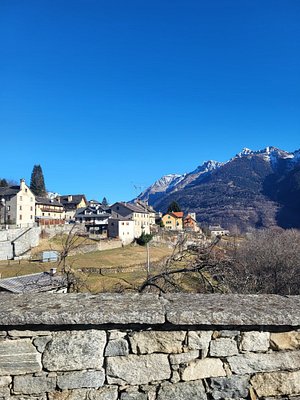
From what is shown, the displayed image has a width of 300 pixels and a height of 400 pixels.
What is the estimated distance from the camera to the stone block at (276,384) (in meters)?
2.76

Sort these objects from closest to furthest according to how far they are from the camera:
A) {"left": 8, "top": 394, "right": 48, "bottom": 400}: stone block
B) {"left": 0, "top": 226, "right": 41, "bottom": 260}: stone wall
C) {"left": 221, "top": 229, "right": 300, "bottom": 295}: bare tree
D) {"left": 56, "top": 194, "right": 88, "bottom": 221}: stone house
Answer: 1. {"left": 8, "top": 394, "right": 48, "bottom": 400}: stone block
2. {"left": 221, "top": 229, "right": 300, "bottom": 295}: bare tree
3. {"left": 0, "top": 226, "right": 41, "bottom": 260}: stone wall
4. {"left": 56, "top": 194, "right": 88, "bottom": 221}: stone house

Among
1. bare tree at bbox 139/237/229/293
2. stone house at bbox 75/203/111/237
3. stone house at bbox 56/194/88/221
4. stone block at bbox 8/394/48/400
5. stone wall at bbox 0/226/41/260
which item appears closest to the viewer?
stone block at bbox 8/394/48/400

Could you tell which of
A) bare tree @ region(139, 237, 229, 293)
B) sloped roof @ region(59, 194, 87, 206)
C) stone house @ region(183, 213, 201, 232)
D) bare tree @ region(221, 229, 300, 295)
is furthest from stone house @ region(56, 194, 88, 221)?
bare tree @ region(139, 237, 229, 293)

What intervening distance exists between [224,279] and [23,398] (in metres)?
4.22

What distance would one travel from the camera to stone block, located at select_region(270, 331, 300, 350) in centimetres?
280

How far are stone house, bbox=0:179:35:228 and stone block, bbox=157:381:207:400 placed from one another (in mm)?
68009

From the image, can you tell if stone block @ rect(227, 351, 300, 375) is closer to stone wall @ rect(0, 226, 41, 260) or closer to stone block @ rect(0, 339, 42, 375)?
stone block @ rect(0, 339, 42, 375)

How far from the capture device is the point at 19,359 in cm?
263

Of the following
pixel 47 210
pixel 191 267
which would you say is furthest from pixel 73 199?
pixel 191 267

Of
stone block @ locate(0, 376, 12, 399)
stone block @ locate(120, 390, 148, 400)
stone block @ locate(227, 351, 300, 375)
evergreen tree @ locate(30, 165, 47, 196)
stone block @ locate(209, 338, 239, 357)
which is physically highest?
evergreen tree @ locate(30, 165, 47, 196)

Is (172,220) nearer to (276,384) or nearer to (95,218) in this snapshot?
(95,218)

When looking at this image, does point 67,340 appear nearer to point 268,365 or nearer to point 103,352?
point 103,352

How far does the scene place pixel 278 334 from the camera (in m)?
2.82

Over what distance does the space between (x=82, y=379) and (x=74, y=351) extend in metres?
0.24
